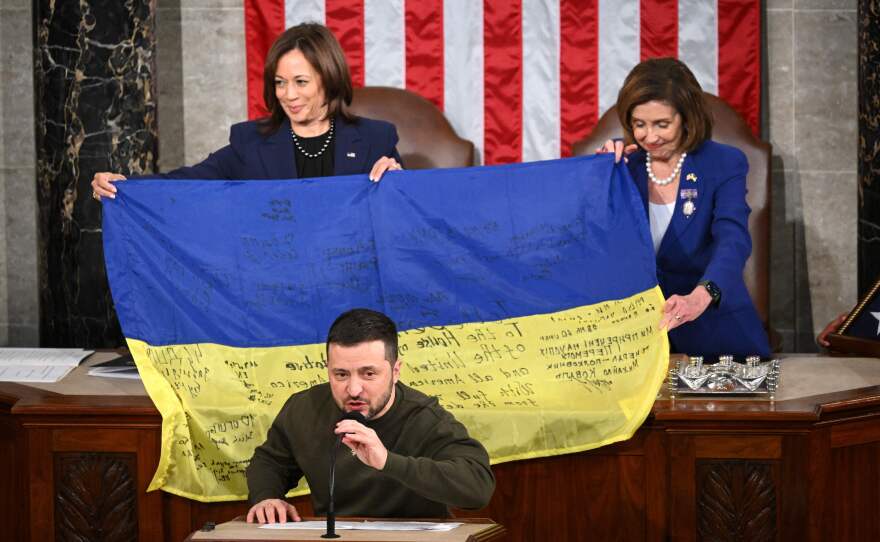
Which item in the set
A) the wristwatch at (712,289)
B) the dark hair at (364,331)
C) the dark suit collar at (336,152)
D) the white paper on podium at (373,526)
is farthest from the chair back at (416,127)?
the white paper on podium at (373,526)

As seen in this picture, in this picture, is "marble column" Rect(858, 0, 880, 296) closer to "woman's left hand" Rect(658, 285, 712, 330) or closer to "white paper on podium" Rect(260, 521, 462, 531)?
"woman's left hand" Rect(658, 285, 712, 330)

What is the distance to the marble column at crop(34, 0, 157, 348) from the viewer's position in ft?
21.7

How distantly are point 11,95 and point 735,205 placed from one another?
14.0 ft

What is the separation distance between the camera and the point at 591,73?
6.96 m

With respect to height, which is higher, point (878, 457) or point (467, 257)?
point (467, 257)

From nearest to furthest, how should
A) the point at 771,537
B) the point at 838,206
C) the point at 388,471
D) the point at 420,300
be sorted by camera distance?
1. the point at 388,471
2. the point at 771,537
3. the point at 420,300
4. the point at 838,206

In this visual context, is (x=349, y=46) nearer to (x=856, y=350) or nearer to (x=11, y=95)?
(x=11, y=95)

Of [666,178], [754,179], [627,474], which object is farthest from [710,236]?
[754,179]

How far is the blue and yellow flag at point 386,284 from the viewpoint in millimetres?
4562

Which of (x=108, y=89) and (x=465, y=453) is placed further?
(x=108, y=89)

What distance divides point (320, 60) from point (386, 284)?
874mm

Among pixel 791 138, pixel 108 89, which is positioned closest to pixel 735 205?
pixel 791 138

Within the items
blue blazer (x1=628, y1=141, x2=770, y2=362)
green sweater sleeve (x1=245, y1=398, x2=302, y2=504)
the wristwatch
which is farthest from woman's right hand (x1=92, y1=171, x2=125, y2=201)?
the wristwatch

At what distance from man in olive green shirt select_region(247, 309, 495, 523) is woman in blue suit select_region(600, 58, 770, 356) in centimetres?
153
